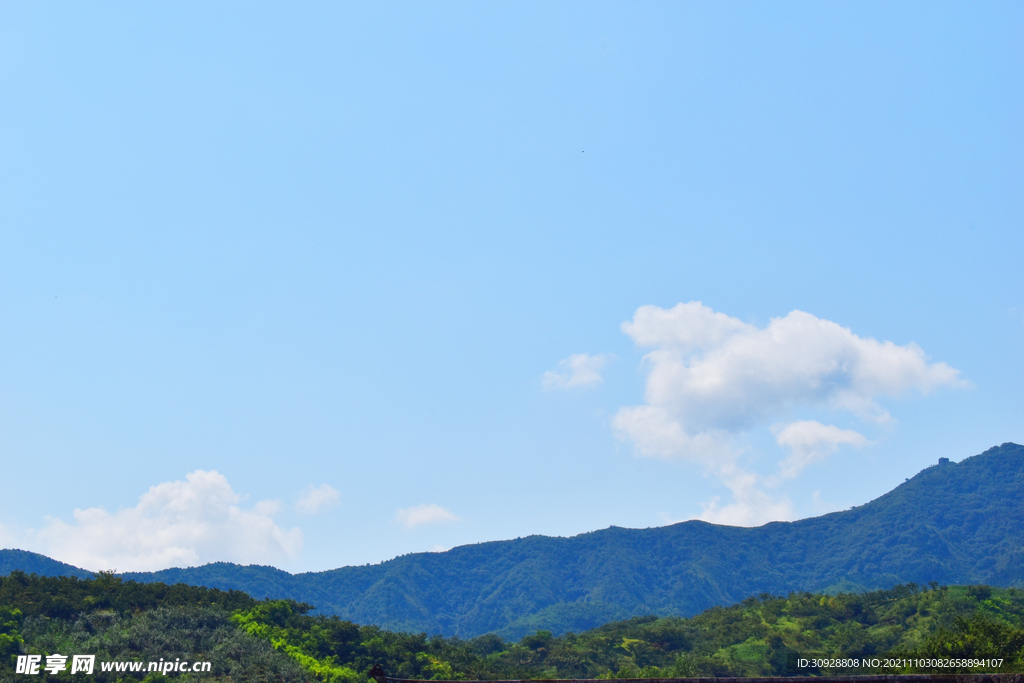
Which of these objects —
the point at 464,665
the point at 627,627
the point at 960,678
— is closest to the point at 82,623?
the point at 464,665

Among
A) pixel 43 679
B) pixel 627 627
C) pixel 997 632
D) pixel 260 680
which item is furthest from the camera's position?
pixel 627 627

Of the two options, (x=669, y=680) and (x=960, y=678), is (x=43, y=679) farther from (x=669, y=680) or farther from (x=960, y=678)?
(x=960, y=678)

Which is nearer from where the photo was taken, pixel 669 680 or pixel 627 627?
pixel 669 680

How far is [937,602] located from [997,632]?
36.7 meters

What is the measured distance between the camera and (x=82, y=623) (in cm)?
3956

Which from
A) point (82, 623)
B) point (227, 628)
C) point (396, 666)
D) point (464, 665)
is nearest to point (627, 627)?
point (464, 665)

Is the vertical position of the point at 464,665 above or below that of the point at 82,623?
below

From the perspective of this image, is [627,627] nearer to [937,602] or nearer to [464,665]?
[937,602]

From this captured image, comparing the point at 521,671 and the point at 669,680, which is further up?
the point at 669,680

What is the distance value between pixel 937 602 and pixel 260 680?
65.3 metres

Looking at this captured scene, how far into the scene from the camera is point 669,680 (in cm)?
1681

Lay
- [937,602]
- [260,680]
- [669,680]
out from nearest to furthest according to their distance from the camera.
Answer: [669,680] < [260,680] < [937,602]

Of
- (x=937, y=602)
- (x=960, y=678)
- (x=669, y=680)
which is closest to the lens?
(x=960, y=678)

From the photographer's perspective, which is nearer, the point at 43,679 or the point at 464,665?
the point at 43,679
